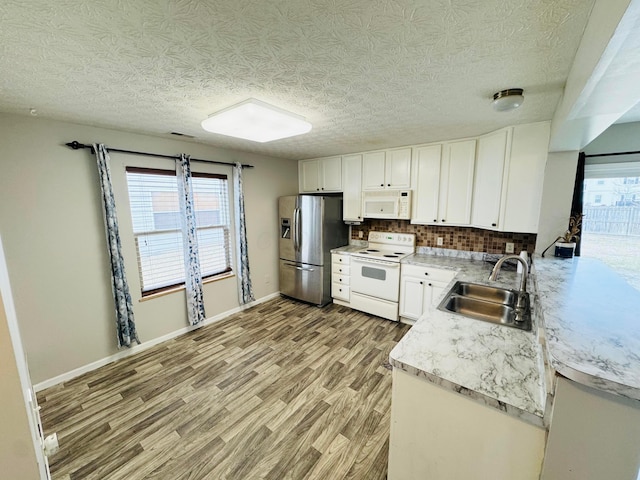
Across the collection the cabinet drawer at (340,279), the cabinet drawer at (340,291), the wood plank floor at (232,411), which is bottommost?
the wood plank floor at (232,411)

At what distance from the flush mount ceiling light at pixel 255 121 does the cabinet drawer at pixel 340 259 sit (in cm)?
214

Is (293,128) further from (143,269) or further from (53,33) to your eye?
(143,269)

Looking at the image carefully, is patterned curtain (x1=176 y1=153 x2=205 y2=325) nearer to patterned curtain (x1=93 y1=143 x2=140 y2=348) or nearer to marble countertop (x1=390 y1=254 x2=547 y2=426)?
patterned curtain (x1=93 y1=143 x2=140 y2=348)

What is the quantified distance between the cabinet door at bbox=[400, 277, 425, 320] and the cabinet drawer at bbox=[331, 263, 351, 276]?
821 millimetres

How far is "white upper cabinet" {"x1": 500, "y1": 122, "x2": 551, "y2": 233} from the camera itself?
240cm

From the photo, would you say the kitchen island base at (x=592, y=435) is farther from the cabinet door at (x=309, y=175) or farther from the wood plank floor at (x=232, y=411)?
the cabinet door at (x=309, y=175)

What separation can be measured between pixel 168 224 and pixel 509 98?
3.43m

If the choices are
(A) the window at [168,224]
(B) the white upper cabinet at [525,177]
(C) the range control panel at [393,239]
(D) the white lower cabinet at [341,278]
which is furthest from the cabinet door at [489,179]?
(A) the window at [168,224]

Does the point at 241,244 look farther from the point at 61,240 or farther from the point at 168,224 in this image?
the point at 61,240

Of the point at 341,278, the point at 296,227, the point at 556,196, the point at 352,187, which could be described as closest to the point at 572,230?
the point at 556,196

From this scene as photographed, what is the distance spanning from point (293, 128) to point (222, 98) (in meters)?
0.56

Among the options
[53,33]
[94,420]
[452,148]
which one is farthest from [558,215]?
[94,420]

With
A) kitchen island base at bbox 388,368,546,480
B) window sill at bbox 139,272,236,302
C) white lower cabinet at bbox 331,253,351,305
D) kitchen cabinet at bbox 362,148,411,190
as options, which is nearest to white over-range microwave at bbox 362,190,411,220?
kitchen cabinet at bbox 362,148,411,190

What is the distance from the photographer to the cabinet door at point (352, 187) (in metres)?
3.88
